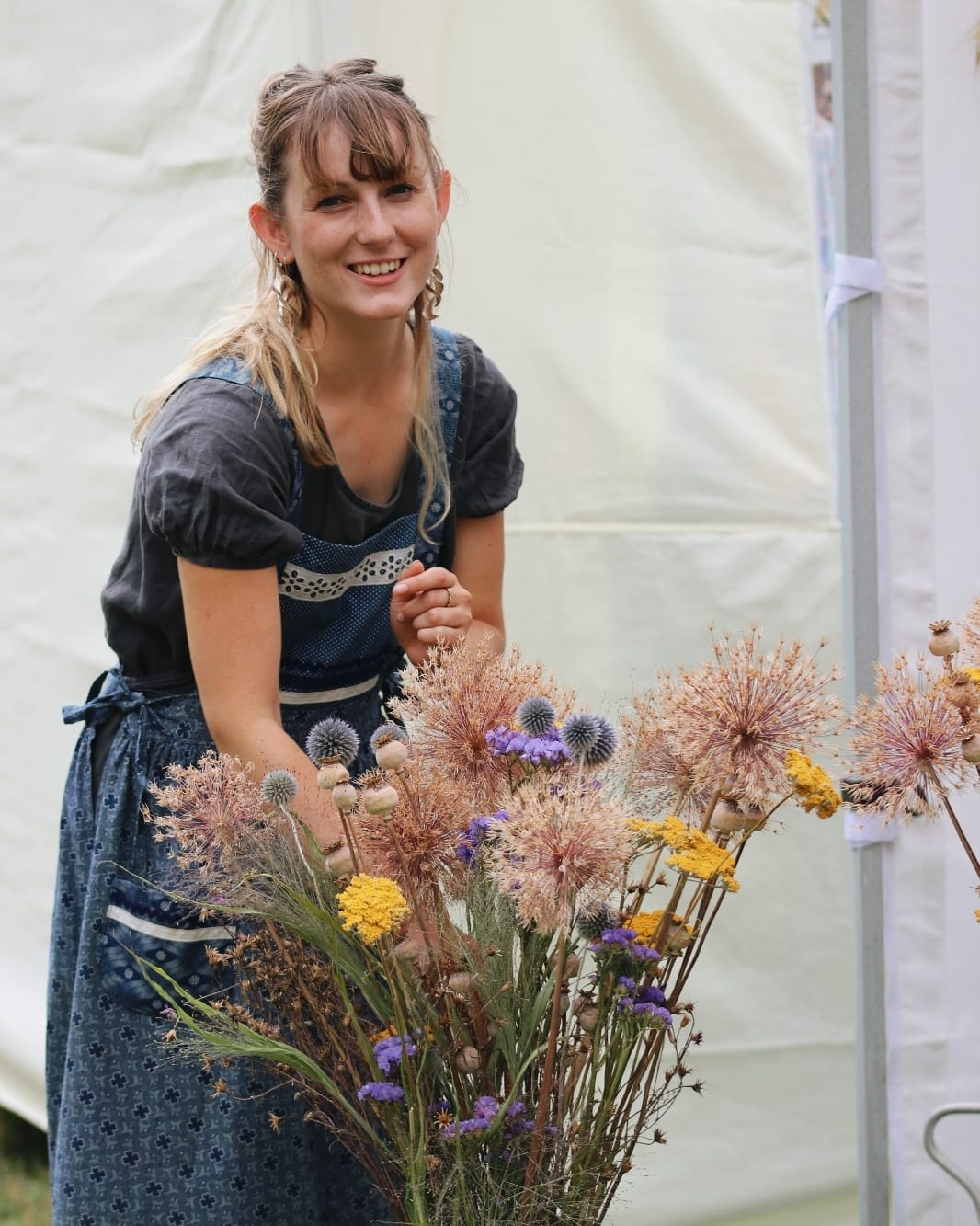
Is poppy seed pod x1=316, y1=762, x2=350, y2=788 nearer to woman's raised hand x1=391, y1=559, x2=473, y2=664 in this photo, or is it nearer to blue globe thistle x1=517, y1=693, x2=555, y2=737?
blue globe thistle x1=517, y1=693, x2=555, y2=737

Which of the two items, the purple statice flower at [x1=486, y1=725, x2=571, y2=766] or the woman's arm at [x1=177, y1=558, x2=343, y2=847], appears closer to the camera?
the purple statice flower at [x1=486, y1=725, x2=571, y2=766]

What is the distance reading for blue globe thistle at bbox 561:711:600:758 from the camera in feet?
2.22

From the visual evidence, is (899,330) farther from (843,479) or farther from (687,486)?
(687,486)

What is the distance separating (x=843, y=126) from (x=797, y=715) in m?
0.91

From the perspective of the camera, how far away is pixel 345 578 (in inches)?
48.0

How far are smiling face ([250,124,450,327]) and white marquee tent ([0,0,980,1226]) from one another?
0.74 metres

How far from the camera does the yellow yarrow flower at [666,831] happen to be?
69cm

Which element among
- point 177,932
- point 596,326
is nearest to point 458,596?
point 177,932

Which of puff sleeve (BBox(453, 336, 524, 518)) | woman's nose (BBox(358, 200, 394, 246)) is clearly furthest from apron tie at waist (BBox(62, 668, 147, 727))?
woman's nose (BBox(358, 200, 394, 246))

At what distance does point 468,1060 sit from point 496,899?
3.2 inches

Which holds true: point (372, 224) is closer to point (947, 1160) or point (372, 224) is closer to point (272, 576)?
point (272, 576)

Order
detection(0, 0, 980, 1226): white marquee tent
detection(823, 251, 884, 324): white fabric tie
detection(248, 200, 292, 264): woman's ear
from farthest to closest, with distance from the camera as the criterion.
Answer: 1. detection(0, 0, 980, 1226): white marquee tent
2. detection(823, 251, 884, 324): white fabric tie
3. detection(248, 200, 292, 264): woman's ear

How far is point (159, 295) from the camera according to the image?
2.04 metres

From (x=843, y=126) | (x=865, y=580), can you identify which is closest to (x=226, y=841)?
(x=865, y=580)
